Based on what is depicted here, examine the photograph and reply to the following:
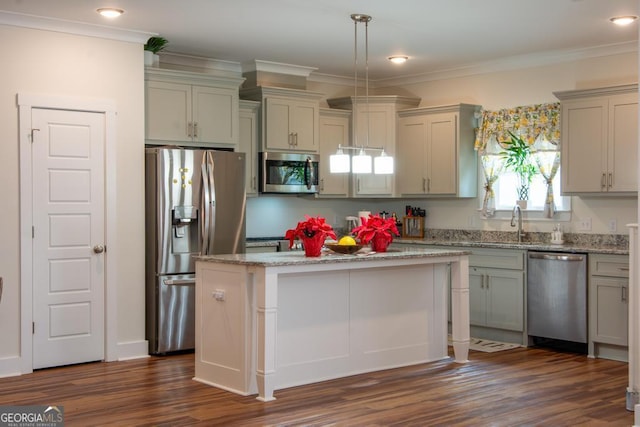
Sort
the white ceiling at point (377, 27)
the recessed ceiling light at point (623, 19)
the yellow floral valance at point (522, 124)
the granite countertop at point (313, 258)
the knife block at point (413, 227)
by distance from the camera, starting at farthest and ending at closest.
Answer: the knife block at point (413, 227), the yellow floral valance at point (522, 124), the recessed ceiling light at point (623, 19), the white ceiling at point (377, 27), the granite countertop at point (313, 258)

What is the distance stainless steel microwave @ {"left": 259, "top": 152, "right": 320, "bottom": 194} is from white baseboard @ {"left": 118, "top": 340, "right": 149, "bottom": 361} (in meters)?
1.91

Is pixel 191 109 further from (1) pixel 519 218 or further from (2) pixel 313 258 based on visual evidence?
(1) pixel 519 218

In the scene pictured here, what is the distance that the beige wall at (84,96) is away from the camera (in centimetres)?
577

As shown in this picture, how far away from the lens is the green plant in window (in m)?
7.49

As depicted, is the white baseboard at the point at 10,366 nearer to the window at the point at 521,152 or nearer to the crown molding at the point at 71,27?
the crown molding at the point at 71,27

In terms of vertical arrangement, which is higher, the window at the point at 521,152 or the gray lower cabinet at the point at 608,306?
the window at the point at 521,152

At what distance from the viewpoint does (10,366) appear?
19.0 ft

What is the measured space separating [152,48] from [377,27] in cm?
187

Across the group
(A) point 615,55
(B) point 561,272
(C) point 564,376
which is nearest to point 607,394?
(C) point 564,376

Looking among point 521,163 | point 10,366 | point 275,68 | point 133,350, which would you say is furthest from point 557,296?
point 10,366

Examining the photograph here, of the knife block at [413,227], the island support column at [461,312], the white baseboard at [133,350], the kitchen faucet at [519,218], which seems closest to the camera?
the island support column at [461,312]

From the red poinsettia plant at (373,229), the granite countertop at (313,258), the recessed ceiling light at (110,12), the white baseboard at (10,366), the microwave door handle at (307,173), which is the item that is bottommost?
the white baseboard at (10,366)

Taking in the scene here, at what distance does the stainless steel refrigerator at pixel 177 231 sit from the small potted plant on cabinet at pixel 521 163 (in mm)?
2774

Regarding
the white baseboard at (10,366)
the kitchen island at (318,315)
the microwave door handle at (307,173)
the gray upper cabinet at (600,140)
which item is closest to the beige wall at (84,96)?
the white baseboard at (10,366)
